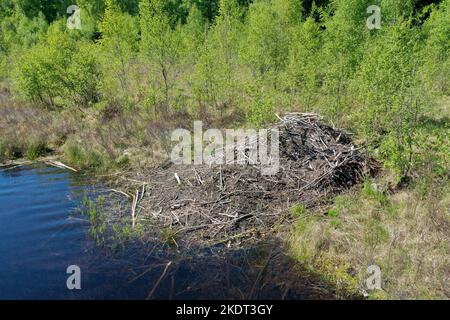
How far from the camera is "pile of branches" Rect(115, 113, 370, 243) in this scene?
348 inches

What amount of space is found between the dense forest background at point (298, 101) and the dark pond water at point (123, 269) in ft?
3.06

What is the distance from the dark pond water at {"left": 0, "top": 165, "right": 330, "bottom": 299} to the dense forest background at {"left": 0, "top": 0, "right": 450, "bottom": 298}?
0.93 metres

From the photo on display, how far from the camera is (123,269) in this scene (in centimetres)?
750

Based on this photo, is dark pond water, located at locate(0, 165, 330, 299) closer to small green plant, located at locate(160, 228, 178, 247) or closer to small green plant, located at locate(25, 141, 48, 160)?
small green plant, located at locate(160, 228, 178, 247)

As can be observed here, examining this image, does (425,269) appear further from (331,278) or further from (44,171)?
(44,171)

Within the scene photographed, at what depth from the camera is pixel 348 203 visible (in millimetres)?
8969

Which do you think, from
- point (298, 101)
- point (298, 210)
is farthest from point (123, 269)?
point (298, 101)

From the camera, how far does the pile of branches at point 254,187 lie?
8852 millimetres

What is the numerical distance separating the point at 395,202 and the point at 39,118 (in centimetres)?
1687

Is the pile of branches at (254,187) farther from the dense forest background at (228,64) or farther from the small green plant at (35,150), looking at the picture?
the small green plant at (35,150)

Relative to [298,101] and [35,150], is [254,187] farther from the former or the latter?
[35,150]

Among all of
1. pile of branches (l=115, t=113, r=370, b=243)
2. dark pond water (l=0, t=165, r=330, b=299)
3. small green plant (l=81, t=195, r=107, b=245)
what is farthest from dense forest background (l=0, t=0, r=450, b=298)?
small green plant (l=81, t=195, r=107, b=245)

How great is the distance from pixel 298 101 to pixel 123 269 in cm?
1171
